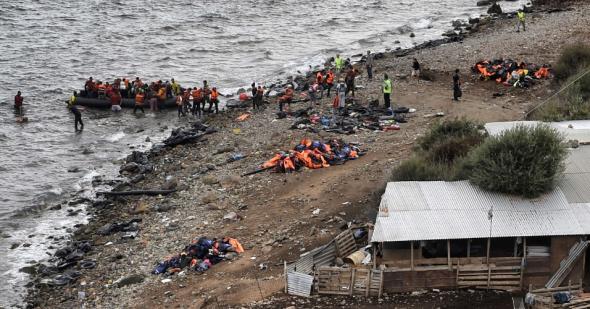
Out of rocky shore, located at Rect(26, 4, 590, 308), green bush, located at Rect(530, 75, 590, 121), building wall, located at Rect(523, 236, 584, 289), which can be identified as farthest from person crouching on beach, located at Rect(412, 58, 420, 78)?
building wall, located at Rect(523, 236, 584, 289)

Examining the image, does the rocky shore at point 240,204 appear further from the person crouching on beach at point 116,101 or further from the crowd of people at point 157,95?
the person crouching on beach at point 116,101

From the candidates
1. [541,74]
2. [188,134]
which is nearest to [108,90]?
[188,134]

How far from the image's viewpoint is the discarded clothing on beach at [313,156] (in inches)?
989

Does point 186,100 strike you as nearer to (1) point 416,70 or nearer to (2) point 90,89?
(2) point 90,89

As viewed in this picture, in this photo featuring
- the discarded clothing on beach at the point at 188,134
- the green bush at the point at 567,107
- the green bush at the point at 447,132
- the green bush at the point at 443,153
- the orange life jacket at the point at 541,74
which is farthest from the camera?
the orange life jacket at the point at 541,74

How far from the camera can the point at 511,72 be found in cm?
3253

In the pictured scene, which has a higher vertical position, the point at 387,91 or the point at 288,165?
the point at 387,91

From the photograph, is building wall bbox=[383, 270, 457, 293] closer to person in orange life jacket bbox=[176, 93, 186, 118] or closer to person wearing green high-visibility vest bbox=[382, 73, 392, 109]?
person wearing green high-visibility vest bbox=[382, 73, 392, 109]

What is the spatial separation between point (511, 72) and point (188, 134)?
13.6m

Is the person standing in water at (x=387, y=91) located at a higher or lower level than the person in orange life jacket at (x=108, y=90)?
higher

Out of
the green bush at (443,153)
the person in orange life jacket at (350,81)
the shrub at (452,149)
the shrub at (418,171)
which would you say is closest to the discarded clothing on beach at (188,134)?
the person in orange life jacket at (350,81)

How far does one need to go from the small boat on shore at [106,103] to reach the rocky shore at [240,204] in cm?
309

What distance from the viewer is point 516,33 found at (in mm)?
42125

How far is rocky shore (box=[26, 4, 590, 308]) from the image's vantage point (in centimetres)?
1891
